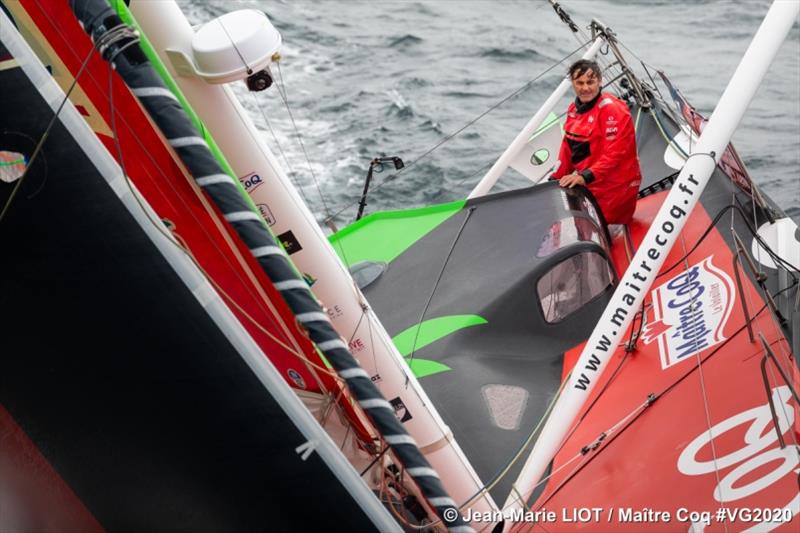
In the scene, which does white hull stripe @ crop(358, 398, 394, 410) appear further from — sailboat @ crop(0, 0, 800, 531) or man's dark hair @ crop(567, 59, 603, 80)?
man's dark hair @ crop(567, 59, 603, 80)

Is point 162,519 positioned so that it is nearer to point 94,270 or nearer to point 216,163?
point 94,270

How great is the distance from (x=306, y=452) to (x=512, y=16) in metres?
14.0

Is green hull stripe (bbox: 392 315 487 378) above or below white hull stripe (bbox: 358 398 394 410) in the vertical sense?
below

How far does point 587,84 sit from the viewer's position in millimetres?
5531

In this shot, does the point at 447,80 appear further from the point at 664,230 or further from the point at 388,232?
the point at 664,230

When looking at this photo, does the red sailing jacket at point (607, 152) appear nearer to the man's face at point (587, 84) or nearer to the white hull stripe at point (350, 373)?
the man's face at point (587, 84)

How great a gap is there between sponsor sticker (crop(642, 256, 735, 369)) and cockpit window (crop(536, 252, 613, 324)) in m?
0.36

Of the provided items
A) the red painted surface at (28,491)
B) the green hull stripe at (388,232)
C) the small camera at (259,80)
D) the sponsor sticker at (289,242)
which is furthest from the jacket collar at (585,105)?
the red painted surface at (28,491)

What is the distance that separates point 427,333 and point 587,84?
1.67 meters

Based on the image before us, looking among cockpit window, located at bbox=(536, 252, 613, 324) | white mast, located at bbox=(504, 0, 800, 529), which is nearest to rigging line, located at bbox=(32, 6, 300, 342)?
white mast, located at bbox=(504, 0, 800, 529)

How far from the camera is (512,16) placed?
16.1 m

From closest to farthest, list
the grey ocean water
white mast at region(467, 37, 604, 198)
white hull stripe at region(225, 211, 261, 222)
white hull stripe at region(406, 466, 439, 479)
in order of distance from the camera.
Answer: white hull stripe at region(225, 211, 261, 222) → white hull stripe at region(406, 466, 439, 479) → white mast at region(467, 37, 604, 198) → the grey ocean water

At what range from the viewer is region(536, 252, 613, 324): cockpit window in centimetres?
544

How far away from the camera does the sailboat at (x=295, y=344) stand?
2826mm
